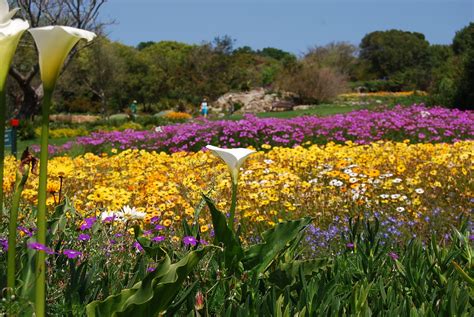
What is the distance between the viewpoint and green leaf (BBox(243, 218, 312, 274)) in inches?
84.9

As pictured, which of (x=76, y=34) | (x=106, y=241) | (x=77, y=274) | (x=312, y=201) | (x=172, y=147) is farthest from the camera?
(x=172, y=147)

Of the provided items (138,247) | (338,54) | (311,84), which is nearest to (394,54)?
(338,54)

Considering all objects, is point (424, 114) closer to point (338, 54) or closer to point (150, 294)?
point (150, 294)

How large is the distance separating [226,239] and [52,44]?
1.15 m

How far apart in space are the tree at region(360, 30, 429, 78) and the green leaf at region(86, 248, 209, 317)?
66.7 meters

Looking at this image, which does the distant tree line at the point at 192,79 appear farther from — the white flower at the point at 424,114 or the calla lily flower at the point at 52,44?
the calla lily flower at the point at 52,44

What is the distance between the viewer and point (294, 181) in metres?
5.50

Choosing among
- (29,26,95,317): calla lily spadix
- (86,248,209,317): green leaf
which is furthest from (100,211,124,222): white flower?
(29,26,95,317): calla lily spadix

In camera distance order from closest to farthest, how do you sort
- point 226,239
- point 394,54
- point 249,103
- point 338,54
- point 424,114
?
point 226,239
point 424,114
point 249,103
point 338,54
point 394,54

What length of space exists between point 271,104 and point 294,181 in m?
25.9

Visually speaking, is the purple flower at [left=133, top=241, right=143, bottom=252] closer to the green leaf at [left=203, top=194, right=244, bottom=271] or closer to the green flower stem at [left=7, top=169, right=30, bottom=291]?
the green leaf at [left=203, top=194, right=244, bottom=271]

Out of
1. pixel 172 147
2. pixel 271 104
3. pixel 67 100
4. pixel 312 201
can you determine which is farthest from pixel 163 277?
pixel 67 100

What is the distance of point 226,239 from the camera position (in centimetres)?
213

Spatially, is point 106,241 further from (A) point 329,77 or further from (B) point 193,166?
(A) point 329,77
